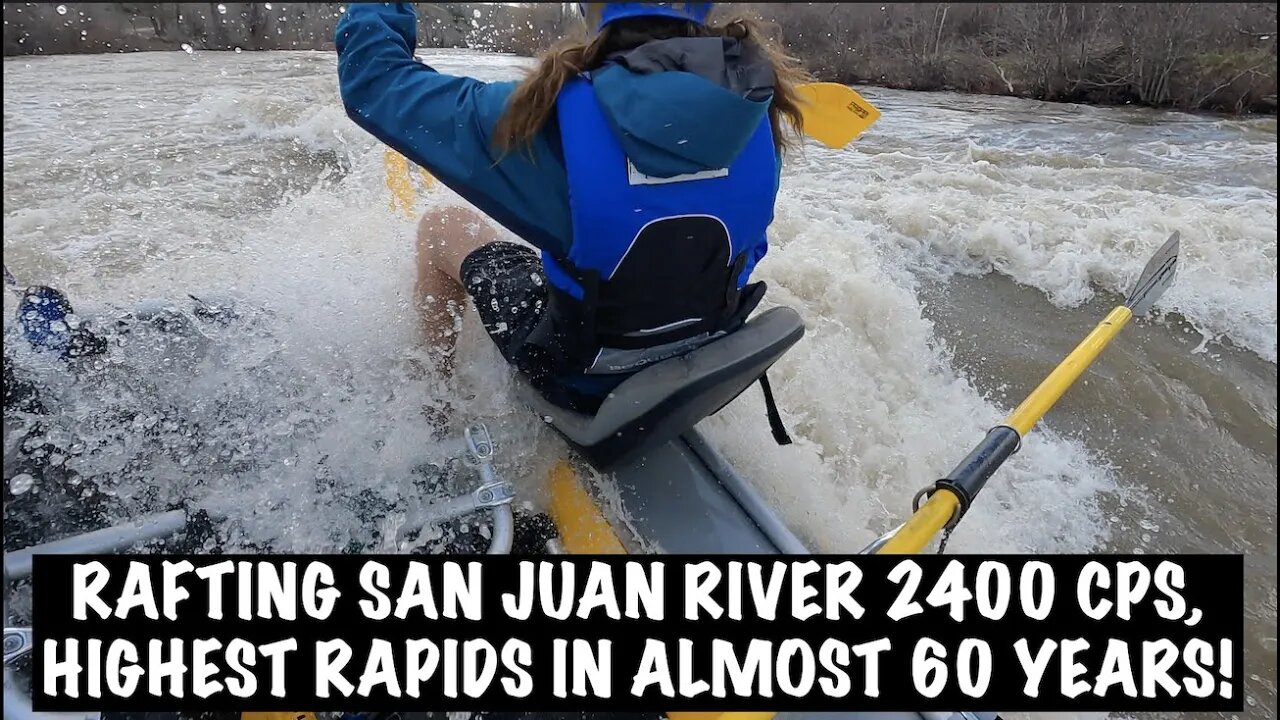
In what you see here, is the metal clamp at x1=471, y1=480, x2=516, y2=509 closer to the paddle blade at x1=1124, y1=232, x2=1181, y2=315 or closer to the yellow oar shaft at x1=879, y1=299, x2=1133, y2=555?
the yellow oar shaft at x1=879, y1=299, x2=1133, y2=555

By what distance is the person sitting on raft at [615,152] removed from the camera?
119cm

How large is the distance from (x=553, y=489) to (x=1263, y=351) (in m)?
4.16

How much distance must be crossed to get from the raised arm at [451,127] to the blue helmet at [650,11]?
0.74 feet

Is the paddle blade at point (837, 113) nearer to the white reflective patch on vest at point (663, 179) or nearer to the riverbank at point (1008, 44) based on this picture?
the white reflective patch on vest at point (663, 179)

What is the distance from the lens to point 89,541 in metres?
1.18

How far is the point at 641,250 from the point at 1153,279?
2.49m

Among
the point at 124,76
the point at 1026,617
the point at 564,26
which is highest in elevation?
the point at 564,26

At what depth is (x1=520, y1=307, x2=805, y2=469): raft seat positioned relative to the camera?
1332 millimetres

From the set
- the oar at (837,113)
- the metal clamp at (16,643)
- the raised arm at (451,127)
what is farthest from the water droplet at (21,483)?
the oar at (837,113)

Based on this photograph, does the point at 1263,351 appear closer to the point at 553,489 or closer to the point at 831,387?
the point at 831,387

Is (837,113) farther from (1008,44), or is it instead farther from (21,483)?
(1008,44)

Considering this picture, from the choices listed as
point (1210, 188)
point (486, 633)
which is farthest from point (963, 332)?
point (1210, 188)

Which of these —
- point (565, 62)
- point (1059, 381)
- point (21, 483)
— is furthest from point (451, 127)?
point (1059, 381)

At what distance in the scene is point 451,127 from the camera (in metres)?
1.33
